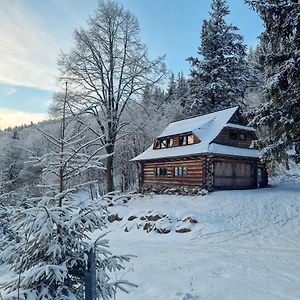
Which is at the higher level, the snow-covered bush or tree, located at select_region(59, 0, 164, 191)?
tree, located at select_region(59, 0, 164, 191)

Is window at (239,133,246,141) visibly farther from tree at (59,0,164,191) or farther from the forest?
tree at (59,0,164,191)

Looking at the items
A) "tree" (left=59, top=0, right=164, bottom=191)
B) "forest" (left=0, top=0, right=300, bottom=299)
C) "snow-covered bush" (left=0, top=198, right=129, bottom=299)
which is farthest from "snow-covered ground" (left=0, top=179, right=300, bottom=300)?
"tree" (left=59, top=0, right=164, bottom=191)

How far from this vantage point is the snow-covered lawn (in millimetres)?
7695

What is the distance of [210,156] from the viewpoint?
23.8m

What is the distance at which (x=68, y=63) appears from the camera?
89.1 ft

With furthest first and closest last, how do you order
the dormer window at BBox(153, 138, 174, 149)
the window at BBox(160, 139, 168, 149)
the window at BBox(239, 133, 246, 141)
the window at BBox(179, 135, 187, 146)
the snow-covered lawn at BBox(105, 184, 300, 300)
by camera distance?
1. the window at BBox(160, 139, 168, 149)
2. the dormer window at BBox(153, 138, 174, 149)
3. the window at BBox(179, 135, 187, 146)
4. the window at BBox(239, 133, 246, 141)
5. the snow-covered lawn at BBox(105, 184, 300, 300)

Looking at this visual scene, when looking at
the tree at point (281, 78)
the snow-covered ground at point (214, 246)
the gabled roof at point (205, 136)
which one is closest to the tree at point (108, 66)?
the gabled roof at point (205, 136)

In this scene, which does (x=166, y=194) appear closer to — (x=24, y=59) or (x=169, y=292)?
(x=24, y=59)

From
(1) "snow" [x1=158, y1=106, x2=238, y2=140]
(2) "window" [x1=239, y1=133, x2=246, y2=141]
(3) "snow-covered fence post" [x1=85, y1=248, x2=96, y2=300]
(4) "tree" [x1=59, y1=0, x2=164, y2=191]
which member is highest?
(4) "tree" [x1=59, y1=0, x2=164, y2=191]

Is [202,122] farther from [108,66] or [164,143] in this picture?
[108,66]

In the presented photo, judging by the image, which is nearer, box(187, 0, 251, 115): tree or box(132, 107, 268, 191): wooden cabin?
box(132, 107, 268, 191): wooden cabin

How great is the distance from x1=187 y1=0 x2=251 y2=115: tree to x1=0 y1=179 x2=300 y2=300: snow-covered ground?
1379 centimetres

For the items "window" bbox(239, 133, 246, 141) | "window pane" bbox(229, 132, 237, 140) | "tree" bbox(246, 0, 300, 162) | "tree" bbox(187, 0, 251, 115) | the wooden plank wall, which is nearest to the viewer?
"tree" bbox(246, 0, 300, 162)

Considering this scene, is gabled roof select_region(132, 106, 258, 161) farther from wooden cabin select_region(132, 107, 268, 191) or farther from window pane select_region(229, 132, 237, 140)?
window pane select_region(229, 132, 237, 140)
